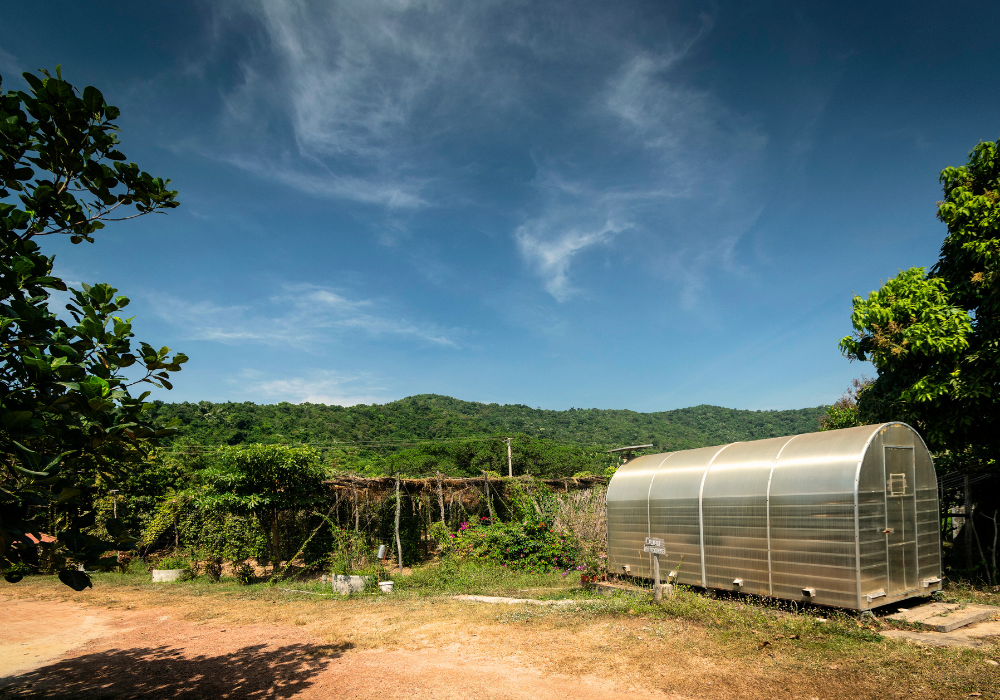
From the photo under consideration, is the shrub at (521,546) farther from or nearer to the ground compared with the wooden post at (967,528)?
nearer to the ground

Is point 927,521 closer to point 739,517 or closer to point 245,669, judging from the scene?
point 739,517

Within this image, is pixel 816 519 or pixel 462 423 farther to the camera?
pixel 462 423

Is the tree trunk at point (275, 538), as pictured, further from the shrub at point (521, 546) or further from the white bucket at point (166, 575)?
the shrub at point (521, 546)

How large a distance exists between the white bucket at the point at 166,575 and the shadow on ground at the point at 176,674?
7746mm

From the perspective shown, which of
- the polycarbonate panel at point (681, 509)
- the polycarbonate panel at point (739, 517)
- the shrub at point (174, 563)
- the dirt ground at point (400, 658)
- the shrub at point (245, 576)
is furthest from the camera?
the shrub at point (174, 563)

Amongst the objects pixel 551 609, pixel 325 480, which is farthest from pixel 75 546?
pixel 325 480

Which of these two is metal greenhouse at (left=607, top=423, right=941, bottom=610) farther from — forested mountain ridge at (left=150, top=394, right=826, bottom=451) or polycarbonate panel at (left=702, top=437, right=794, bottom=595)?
forested mountain ridge at (left=150, top=394, right=826, bottom=451)

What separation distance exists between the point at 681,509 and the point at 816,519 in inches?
115

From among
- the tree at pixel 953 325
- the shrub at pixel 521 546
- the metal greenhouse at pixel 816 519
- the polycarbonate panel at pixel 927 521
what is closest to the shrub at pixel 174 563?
the shrub at pixel 521 546

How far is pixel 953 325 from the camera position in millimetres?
10086

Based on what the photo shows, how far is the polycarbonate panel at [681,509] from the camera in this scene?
10508 millimetres

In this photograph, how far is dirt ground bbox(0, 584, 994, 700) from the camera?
20.3 ft

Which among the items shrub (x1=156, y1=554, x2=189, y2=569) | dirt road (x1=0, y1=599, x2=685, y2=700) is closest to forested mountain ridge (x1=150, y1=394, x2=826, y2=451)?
shrub (x1=156, y1=554, x2=189, y2=569)

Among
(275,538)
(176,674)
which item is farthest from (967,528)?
(275,538)
